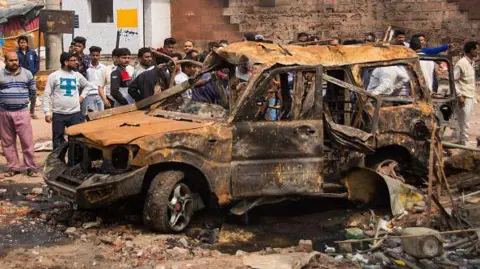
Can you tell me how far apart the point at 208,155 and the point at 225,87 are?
140cm

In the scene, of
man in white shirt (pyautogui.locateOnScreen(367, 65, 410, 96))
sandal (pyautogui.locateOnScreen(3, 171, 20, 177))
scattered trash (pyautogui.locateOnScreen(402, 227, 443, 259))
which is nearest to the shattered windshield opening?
scattered trash (pyautogui.locateOnScreen(402, 227, 443, 259))

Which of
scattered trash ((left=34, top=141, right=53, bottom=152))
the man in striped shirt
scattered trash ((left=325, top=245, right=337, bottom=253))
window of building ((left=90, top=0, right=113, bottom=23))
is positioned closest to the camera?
scattered trash ((left=325, top=245, right=337, bottom=253))

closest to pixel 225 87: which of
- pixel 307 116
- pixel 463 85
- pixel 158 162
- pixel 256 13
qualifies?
pixel 307 116

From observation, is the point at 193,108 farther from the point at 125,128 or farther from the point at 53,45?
the point at 53,45

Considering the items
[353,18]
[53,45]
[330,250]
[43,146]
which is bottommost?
[330,250]

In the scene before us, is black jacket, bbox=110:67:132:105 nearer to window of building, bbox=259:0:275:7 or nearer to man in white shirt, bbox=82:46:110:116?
man in white shirt, bbox=82:46:110:116

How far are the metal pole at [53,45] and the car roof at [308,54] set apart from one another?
356 inches

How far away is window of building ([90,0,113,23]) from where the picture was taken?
71.0 ft

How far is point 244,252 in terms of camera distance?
6.04 meters

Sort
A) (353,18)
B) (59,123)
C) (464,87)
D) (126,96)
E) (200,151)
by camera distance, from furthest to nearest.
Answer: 1. (353,18)
2. (464,87)
3. (126,96)
4. (59,123)
5. (200,151)

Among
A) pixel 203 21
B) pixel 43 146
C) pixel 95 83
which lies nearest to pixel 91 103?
pixel 95 83

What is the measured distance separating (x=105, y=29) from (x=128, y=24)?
0.82m

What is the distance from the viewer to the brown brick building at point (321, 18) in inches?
749

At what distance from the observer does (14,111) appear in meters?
8.95
